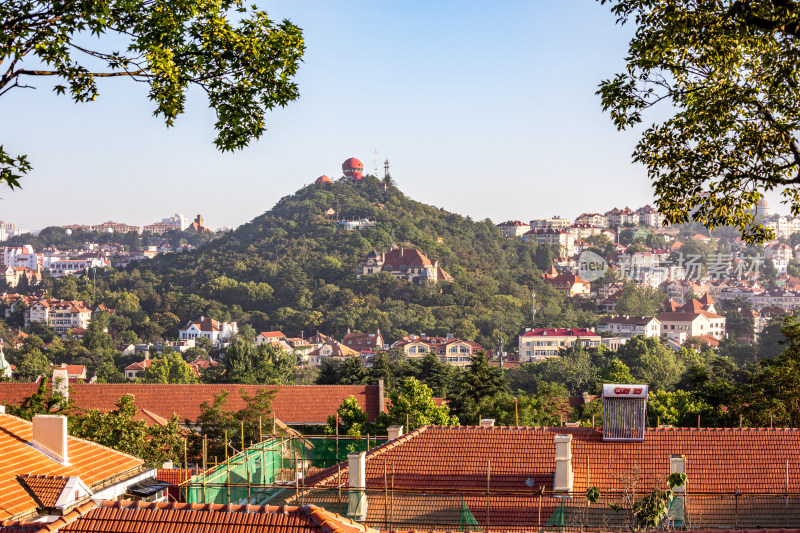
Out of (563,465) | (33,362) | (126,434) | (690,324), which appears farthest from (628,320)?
(563,465)

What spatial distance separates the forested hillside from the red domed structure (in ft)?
17.6

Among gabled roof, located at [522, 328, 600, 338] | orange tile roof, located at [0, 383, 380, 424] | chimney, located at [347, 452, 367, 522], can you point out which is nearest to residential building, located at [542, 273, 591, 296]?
gabled roof, located at [522, 328, 600, 338]

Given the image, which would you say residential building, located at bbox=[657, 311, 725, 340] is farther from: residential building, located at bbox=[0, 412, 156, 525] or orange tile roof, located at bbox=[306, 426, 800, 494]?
residential building, located at bbox=[0, 412, 156, 525]

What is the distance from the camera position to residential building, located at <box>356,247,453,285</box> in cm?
10962

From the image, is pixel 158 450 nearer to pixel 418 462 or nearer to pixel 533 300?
pixel 418 462

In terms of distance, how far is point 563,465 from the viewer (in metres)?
10.8

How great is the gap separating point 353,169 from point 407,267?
1609 inches

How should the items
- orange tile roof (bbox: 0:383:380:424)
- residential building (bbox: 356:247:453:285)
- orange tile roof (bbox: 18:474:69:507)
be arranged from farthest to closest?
1. residential building (bbox: 356:247:453:285)
2. orange tile roof (bbox: 0:383:380:424)
3. orange tile roof (bbox: 18:474:69:507)

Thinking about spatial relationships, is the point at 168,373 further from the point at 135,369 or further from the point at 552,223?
the point at 552,223

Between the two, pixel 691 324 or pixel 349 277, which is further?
pixel 349 277

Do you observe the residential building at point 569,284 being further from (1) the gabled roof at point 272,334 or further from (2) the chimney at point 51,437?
(2) the chimney at point 51,437

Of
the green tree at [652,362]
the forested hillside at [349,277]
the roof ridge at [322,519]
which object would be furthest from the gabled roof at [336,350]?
the roof ridge at [322,519]

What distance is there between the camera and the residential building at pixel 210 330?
90.6 m

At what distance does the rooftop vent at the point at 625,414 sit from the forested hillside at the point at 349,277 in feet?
254
